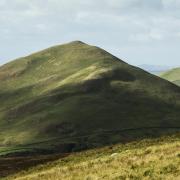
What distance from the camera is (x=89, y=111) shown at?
535 feet

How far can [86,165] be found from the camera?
36.4 metres

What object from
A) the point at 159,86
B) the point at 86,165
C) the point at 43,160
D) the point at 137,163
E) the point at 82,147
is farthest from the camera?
the point at 159,86

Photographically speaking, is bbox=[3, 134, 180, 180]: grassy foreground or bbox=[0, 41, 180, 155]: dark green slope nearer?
bbox=[3, 134, 180, 180]: grassy foreground

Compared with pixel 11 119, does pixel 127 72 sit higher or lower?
higher

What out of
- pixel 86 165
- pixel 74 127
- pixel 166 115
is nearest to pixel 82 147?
pixel 74 127

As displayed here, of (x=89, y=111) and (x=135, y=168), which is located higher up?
(x=89, y=111)

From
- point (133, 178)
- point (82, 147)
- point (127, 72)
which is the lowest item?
point (82, 147)

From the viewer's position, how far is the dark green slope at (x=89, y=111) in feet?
468

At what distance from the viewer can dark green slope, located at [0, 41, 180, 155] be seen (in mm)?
142538

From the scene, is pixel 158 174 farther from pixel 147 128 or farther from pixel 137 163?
pixel 147 128

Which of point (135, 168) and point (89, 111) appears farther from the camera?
point (89, 111)

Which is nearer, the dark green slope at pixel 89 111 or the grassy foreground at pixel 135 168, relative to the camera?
the grassy foreground at pixel 135 168

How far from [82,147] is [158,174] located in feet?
343

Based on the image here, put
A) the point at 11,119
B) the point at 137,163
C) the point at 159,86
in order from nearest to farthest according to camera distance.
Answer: the point at 137,163 < the point at 11,119 < the point at 159,86
